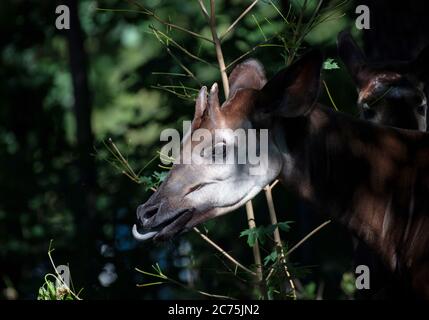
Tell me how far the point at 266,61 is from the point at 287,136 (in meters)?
4.00

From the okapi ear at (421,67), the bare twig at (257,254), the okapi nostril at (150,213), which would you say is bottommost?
the bare twig at (257,254)

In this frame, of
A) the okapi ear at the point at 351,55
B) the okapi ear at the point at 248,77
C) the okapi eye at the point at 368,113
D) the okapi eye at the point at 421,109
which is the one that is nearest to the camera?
the okapi ear at the point at 248,77

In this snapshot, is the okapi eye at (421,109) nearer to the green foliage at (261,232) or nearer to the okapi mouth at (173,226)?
the green foliage at (261,232)

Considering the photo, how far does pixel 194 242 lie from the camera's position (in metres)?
9.71

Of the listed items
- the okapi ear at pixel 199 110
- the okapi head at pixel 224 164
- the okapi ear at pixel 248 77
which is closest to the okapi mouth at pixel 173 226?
the okapi head at pixel 224 164

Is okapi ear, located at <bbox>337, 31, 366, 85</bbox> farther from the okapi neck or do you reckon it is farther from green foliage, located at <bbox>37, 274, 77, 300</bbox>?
green foliage, located at <bbox>37, 274, 77, 300</bbox>

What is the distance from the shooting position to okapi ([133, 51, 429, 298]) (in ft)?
17.2

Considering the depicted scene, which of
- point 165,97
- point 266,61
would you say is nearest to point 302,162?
point 266,61

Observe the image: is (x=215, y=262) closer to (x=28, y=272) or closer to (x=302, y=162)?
(x=28, y=272)

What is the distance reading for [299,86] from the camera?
5.27m

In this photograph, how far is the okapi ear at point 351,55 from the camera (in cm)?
743

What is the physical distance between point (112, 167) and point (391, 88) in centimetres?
396

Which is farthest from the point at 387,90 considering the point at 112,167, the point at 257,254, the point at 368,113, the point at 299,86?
the point at 112,167
